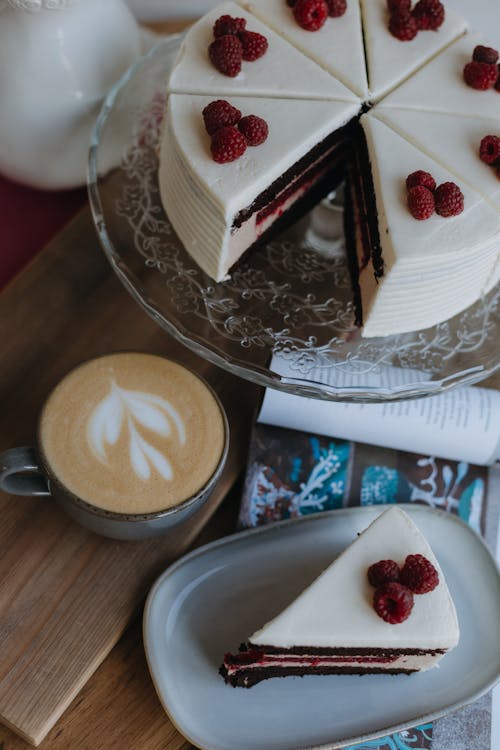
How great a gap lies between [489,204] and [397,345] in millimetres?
293

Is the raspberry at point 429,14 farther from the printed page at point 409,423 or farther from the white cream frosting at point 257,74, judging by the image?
the printed page at point 409,423

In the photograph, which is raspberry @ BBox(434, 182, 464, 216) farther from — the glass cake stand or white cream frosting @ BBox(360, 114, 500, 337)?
the glass cake stand

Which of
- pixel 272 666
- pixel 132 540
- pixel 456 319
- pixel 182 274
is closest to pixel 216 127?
pixel 182 274

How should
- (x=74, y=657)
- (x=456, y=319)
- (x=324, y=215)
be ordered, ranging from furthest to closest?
(x=324, y=215) → (x=456, y=319) → (x=74, y=657)

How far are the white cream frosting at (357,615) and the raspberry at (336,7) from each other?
0.96 meters

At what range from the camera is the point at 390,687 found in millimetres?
1343

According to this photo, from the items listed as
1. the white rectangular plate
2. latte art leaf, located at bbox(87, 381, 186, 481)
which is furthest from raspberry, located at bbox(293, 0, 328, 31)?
the white rectangular plate

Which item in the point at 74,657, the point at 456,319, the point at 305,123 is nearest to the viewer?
the point at 74,657

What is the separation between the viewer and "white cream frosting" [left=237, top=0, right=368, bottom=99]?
4.95ft

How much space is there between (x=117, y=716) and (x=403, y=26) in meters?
1.29

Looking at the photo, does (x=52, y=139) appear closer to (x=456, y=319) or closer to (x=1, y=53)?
(x=1, y=53)

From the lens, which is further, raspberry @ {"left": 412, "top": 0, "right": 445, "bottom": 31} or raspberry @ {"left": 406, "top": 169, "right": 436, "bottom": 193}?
raspberry @ {"left": 412, "top": 0, "right": 445, "bottom": 31}

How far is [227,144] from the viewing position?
133 centimetres

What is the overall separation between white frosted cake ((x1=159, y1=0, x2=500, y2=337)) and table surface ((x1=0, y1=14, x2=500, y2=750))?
684 mm
